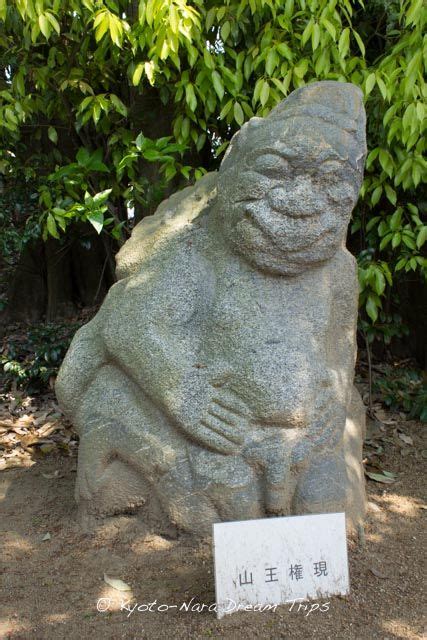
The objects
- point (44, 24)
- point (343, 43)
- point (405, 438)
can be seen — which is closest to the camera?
point (44, 24)

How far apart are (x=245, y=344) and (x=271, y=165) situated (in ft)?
2.05

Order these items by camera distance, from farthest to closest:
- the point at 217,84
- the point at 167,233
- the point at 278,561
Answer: the point at 217,84, the point at 167,233, the point at 278,561

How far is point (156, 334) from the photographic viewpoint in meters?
2.34

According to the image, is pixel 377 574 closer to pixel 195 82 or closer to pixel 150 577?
pixel 150 577

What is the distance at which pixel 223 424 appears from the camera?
2283 millimetres

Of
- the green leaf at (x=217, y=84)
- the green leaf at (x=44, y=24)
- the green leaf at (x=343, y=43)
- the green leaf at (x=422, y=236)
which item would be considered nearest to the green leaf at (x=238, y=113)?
the green leaf at (x=217, y=84)

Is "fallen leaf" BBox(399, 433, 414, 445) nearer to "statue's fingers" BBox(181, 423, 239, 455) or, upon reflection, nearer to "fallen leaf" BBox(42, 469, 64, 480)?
"statue's fingers" BBox(181, 423, 239, 455)

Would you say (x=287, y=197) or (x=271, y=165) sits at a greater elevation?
(x=271, y=165)

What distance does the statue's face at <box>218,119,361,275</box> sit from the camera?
212 cm

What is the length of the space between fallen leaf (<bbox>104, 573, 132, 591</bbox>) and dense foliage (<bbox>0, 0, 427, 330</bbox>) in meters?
1.49

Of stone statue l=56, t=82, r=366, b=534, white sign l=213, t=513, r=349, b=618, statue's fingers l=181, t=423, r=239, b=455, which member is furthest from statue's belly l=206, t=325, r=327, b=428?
white sign l=213, t=513, r=349, b=618

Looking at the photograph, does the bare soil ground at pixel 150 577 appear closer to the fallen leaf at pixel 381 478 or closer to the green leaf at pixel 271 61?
the fallen leaf at pixel 381 478

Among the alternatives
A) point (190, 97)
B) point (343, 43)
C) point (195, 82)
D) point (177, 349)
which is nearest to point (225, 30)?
point (195, 82)

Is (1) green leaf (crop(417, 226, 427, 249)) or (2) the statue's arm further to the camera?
(1) green leaf (crop(417, 226, 427, 249))
